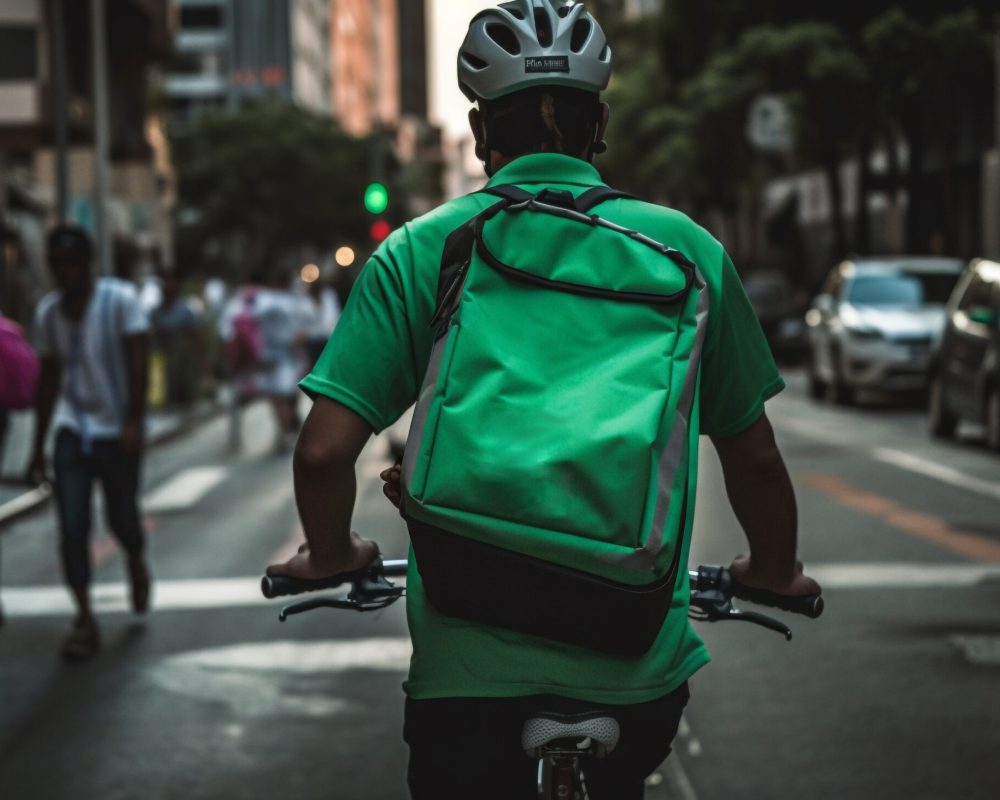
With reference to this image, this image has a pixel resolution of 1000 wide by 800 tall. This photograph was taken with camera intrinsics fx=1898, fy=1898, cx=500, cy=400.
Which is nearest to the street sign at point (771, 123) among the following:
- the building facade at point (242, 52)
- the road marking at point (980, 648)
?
the road marking at point (980, 648)

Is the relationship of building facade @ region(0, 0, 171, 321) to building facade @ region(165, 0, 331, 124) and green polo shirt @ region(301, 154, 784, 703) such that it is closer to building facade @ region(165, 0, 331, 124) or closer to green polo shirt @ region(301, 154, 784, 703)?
green polo shirt @ region(301, 154, 784, 703)

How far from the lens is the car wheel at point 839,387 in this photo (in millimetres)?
22547

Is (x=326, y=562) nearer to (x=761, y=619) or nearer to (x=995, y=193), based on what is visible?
(x=761, y=619)

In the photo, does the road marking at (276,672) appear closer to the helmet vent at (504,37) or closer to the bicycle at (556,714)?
the bicycle at (556,714)

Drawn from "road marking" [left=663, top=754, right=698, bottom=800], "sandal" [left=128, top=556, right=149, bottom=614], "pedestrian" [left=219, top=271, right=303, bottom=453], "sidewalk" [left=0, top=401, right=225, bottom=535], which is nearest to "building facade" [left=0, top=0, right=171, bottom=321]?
"sidewalk" [left=0, top=401, right=225, bottom=535]

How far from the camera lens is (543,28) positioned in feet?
8.97

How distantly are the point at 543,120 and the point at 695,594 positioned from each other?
777 mm

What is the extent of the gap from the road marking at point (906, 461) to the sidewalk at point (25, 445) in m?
6.64

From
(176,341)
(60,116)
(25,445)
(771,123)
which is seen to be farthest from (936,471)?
(771,123)

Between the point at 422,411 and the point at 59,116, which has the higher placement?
the point at 422,411

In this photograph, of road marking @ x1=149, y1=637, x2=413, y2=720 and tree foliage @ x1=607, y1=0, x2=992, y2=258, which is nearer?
road marking @ x1=149, y1=637, x2=413, y2=720

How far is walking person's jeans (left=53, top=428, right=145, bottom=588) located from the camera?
7.84 meters

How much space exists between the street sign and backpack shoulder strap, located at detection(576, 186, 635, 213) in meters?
33.6

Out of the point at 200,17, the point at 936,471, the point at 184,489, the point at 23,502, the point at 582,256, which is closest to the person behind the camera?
the point at 582,256
